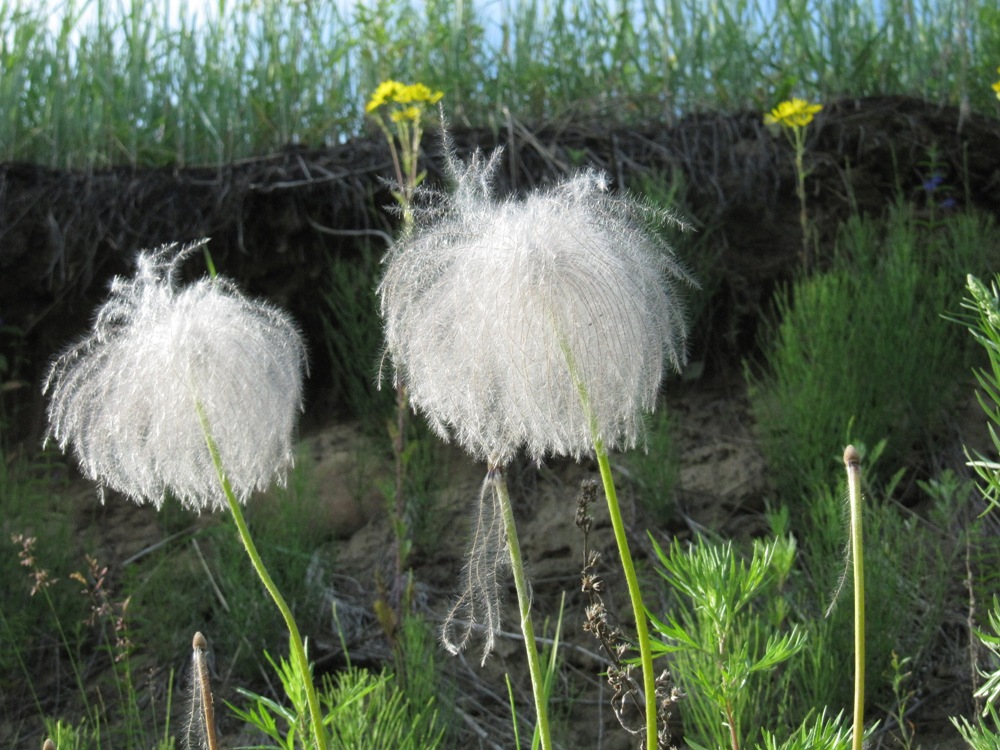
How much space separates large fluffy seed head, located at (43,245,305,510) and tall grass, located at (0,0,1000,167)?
2719 millimetres

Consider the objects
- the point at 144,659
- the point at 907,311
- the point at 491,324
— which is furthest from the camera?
the point at 907,311

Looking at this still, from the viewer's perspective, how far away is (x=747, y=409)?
3.78 metres

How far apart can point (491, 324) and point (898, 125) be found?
3495mm

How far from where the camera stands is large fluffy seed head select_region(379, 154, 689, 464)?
4.20 ft

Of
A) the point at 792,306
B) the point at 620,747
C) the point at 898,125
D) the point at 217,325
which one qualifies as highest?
the point at 898,125

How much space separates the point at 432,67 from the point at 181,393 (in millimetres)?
3223

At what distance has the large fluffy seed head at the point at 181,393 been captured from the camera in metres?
1.48

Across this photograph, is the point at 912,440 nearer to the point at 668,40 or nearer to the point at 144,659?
the point at 668,40

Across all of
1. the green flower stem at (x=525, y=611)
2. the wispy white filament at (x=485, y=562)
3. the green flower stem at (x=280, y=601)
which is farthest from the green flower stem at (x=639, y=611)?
the green flower stem at (x=280, y=601)

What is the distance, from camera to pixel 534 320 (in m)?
1.27

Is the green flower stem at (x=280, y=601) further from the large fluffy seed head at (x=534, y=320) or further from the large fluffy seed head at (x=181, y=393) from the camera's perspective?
the large fluffy seed head at (x=534, y=320)

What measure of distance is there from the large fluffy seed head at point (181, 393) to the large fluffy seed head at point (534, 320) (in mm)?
234

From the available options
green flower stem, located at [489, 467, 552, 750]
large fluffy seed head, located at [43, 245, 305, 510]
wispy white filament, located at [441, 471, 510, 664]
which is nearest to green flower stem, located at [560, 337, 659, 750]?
green flower stem, located at [489, 467, 552, 750]

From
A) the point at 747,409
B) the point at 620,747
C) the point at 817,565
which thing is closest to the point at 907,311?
the point at 747,409
